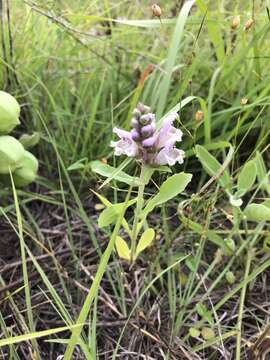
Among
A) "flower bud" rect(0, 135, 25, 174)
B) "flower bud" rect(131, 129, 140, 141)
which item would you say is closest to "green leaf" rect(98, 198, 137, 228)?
"flower bud" rect(131, 129, 140, 141)

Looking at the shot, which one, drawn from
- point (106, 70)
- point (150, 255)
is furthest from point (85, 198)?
point (106, 70)

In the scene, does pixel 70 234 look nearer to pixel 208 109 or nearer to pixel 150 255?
pixel 150 255

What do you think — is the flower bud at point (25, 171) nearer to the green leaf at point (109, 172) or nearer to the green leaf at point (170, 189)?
the green leaf at point (109, 172)

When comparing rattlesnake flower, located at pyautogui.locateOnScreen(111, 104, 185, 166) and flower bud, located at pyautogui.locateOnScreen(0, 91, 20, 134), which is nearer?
rattlesnake flower, located at pyautogui.locateOnScreen(111, 104, 185, 166)

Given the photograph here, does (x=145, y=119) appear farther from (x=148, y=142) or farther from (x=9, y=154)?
(x=9, y=154)

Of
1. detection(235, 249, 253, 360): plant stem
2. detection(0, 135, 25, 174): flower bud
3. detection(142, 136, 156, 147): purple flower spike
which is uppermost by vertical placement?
detection(142, 136, 156, 147): purple flower spike

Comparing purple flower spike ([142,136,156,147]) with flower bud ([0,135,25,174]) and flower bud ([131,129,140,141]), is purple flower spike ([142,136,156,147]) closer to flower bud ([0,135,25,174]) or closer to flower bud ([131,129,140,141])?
flower bud ([131,129,140,141])
